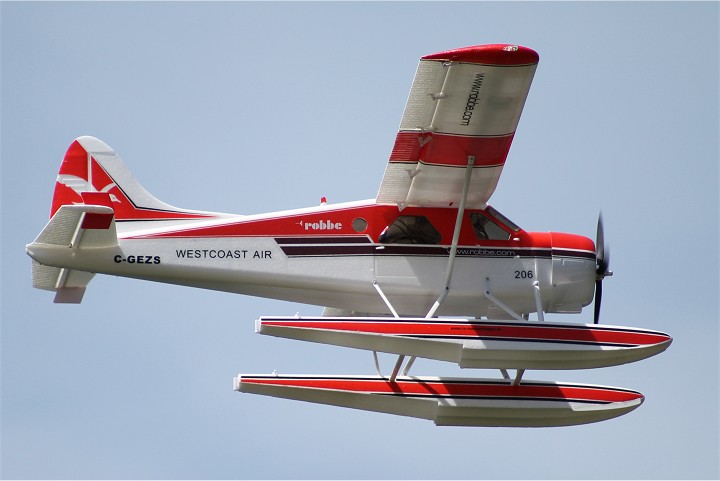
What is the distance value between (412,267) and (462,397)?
1884mm

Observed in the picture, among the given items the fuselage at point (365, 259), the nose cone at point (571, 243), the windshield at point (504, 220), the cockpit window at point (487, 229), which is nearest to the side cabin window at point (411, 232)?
the fuselage at point (365, 259)

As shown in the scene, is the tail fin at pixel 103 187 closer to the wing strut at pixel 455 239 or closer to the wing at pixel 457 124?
the wing at pixel 457 124

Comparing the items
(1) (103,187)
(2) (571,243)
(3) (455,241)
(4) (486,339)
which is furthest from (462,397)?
(1) (103,187)

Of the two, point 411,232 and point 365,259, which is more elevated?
point 411,232

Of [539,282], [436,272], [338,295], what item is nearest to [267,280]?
[338,295]

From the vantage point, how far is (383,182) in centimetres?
1822

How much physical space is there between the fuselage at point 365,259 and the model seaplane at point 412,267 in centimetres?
2

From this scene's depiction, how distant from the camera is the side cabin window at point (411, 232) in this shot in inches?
727

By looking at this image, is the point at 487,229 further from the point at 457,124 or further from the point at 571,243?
the point at 457,124

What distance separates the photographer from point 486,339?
17.3m

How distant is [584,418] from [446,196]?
3576 millimetres

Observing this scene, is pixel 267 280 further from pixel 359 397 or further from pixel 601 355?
pixel 601 355

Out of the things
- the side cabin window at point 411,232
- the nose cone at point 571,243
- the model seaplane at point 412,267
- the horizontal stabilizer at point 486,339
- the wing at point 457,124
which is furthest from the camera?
the nose cone at point 571,243

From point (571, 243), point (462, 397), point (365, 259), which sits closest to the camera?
point (365, 259)
